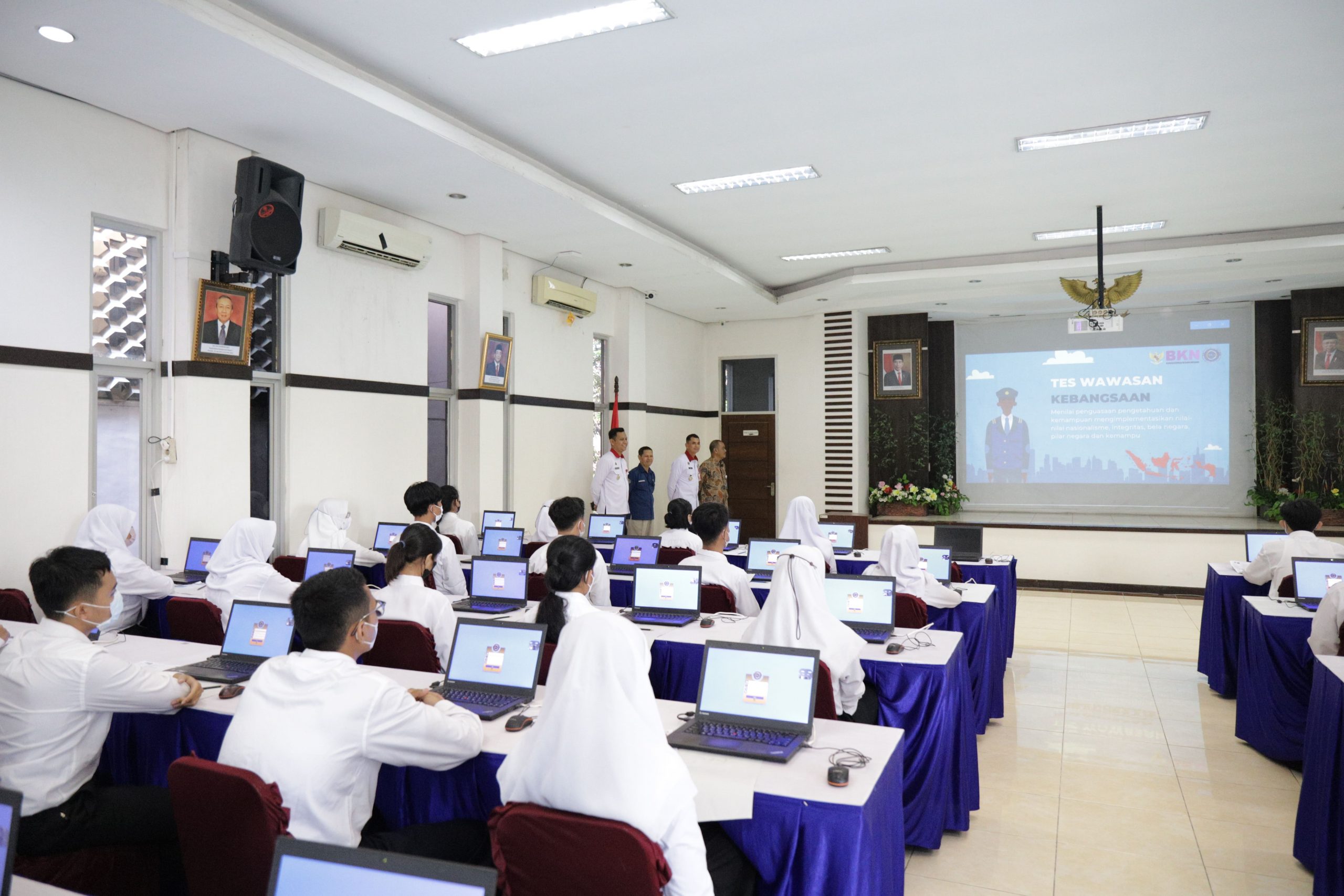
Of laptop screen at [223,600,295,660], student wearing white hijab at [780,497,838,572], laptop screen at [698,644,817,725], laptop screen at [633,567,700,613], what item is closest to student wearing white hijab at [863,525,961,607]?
laptop screen at [633,567,700,613]

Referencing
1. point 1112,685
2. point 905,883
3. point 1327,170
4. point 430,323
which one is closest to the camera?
point 905,883

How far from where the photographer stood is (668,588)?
4500 mm

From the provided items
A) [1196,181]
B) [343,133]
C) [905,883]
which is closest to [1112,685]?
[905,883]

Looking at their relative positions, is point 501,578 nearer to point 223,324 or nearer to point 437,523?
point 437,523

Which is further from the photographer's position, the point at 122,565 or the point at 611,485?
the point at 611,485

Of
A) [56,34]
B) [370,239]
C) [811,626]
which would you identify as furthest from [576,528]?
[56,34]

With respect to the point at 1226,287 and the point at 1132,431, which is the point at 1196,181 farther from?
the point at 1132,431

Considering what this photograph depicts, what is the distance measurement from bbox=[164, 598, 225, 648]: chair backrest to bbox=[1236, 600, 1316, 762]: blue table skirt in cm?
527

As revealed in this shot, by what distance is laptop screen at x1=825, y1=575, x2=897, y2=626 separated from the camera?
398 centimetres

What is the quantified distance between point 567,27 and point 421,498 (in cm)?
335

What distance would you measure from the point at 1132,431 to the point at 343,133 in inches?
389

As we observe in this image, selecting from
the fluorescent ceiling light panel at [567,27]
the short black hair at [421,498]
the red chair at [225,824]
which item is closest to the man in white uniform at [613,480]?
the short black hair at [421,498]

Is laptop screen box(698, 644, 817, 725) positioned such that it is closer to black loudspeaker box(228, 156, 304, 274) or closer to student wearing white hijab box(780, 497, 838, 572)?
student wearing white hijab box(780, 497, 838, 572)

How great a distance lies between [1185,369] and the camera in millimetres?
10664
